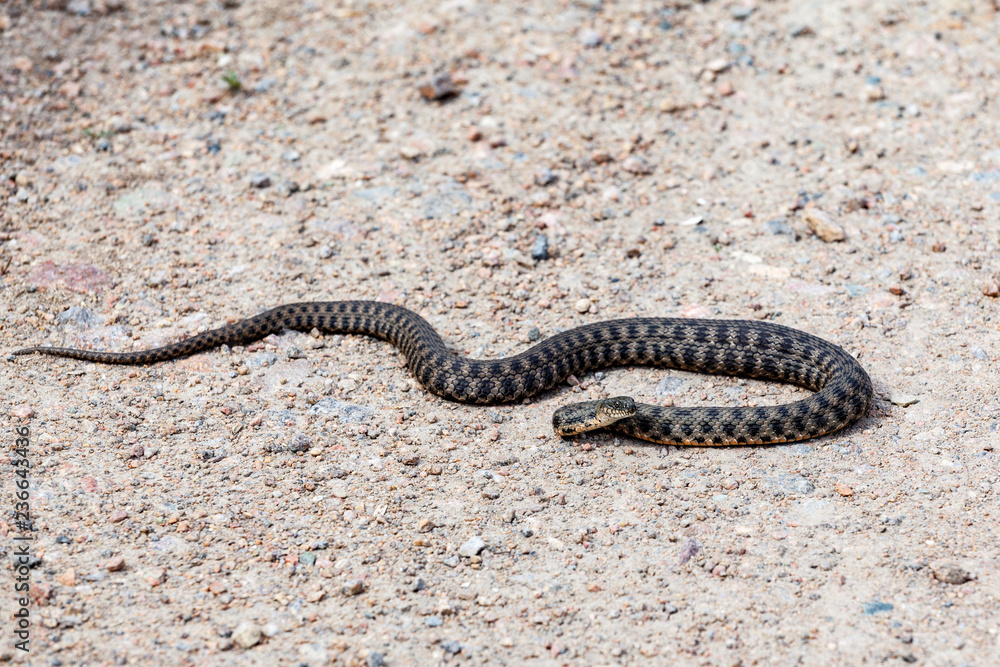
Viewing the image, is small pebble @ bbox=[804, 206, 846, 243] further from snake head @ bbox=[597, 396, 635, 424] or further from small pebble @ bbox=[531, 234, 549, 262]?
snake head @ bbox=[597, 396, 635, 424]

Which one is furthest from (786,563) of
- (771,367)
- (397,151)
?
(397,151)

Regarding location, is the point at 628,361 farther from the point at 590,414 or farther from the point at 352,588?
the point at 352,588

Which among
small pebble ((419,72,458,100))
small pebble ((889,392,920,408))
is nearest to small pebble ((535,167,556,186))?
small pebble ((419,72,458,100))

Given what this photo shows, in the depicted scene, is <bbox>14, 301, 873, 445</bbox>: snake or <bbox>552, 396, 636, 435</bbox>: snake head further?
<bbox>14, 301, 873, 445</bbox>: snake

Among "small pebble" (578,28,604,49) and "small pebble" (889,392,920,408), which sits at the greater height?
"small pebble" (578,28,604,49)

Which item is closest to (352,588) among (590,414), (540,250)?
(590,414)

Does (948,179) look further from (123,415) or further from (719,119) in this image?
(123,415)
